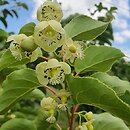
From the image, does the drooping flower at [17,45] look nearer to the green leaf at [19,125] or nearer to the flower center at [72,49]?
the flower center at [72,49]

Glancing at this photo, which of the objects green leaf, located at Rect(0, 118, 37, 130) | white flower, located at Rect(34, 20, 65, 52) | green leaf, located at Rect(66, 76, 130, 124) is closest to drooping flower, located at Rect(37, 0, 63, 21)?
white flower, located at Rect(34, 20, 65, 52)

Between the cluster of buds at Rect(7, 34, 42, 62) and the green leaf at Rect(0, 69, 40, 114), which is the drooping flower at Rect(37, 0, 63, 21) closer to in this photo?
the cluster of buds at Rect(7, 34, 42, 62)

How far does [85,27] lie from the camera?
105 centimetres

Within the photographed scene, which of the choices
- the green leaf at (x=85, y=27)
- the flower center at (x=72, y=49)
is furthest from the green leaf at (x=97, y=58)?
the flower center at (x=72, y=49)

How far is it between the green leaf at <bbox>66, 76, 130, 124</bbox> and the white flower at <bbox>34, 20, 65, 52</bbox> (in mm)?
79

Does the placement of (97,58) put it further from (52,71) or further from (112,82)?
(52,71)

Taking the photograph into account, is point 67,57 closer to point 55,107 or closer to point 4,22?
point 55,107

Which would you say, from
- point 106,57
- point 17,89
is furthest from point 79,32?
point 17,89

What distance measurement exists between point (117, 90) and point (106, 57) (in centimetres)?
11

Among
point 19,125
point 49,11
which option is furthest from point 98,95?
point 19,125

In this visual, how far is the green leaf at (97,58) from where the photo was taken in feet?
3.45

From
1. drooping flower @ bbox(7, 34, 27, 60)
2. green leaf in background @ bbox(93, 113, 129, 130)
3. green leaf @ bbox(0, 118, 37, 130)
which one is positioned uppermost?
drooping flower @ bbox(7, 34, 27, 60)

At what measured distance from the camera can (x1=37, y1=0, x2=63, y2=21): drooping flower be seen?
2.98 feet

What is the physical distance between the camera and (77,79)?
2.80 feet
